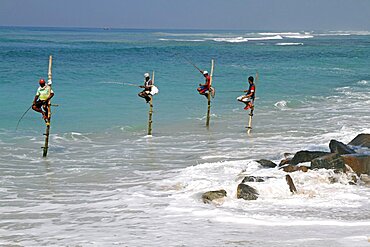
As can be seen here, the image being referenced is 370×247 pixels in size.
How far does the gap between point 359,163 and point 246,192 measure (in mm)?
2617

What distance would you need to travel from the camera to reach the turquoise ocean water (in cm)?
953

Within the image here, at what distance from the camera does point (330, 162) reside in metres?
12.4

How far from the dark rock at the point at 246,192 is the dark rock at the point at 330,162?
1.84 m

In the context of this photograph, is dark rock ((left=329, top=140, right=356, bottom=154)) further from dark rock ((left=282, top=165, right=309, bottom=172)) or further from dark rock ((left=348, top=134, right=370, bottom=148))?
dark rock ((left=282, top=165, right=309, bottom=172))

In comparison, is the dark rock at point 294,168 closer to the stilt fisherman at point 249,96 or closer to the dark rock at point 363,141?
the dark rock at point 363,141

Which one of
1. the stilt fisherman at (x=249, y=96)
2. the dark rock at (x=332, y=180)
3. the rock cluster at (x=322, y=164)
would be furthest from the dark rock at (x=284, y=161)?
the stilt fisherman at (x=249, y=96)

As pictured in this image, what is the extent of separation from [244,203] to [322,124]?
10.8 m

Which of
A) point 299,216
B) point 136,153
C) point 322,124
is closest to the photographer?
point 299,216

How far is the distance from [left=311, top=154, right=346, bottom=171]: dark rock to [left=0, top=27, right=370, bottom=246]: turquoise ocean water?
30 cm

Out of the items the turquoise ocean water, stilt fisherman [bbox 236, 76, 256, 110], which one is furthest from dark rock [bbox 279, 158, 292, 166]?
stilt fisherman [bbox 236, 76, 256, 110]

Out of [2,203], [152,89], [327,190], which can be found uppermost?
[152,89]

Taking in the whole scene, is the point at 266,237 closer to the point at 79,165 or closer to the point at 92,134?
the point at 79,165

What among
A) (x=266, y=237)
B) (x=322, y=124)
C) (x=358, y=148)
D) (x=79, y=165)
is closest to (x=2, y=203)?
(x=79, y=165)

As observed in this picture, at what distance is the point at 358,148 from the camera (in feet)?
45.6
